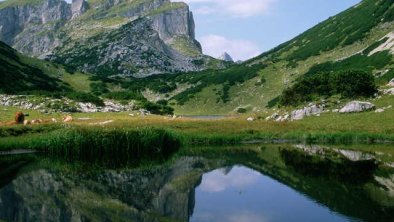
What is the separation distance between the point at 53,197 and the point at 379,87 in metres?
87.9

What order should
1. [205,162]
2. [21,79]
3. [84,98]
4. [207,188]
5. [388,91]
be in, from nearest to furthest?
[207,188] < [205,162] < [388,91] < [84,98] < [21,79]

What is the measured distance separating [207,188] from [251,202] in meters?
6.95

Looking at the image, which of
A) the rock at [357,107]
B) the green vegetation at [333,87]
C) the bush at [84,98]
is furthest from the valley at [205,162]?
the bush at [84,98]

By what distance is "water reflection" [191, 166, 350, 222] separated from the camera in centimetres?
3020

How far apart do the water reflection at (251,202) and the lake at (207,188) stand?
0.22 feet

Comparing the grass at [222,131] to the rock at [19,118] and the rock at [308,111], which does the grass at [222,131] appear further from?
the rock at [19,118]

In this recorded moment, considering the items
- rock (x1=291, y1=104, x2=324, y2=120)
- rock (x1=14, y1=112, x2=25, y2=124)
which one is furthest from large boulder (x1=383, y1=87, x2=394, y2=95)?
rock (x1=14, y1=112, x2=25, y2=124)

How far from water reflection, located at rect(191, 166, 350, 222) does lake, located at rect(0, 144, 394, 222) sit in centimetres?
7

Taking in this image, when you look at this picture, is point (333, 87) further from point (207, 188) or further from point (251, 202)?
point (251, 202)

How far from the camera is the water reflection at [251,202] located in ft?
99.1

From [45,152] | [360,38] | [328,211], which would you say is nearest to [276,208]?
[328,211]

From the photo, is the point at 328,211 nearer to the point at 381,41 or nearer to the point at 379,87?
the point at 379,87

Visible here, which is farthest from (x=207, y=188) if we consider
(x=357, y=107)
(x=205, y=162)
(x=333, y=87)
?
(x=333, y=87)

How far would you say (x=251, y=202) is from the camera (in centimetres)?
3584
